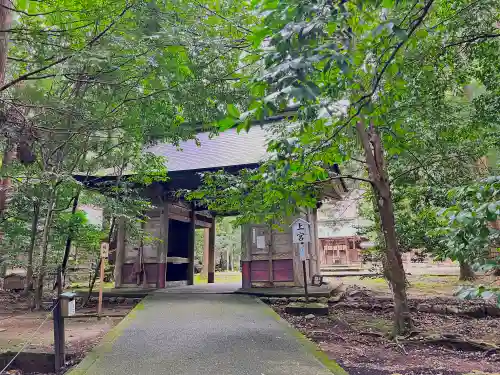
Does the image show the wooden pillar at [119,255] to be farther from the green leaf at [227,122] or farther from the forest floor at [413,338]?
the green leaf at [227,122]

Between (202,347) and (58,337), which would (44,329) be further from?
(202,347)

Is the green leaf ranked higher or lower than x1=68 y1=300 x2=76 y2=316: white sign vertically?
higher

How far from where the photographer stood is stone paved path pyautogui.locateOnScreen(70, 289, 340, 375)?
10.3ft

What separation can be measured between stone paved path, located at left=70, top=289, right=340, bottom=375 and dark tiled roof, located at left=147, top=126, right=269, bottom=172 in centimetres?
379

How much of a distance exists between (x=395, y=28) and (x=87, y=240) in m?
7.77

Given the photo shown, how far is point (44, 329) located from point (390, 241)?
5.78m

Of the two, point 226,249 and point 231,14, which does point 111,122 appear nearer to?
point 231,14

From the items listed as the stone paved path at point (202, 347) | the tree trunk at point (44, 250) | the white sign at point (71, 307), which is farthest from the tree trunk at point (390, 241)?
the tree trunk at point (44, 250)

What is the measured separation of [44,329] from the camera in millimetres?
5664

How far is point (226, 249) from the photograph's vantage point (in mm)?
24172

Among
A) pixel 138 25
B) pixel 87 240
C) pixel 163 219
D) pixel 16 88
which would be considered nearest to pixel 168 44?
pixel 138 25

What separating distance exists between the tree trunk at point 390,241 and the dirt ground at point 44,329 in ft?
13.9

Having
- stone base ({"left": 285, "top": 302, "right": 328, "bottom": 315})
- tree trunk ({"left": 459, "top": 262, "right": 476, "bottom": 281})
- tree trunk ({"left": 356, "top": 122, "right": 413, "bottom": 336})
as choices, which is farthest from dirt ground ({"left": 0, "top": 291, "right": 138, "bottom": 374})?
tree trunk ({"left": 459, "top": 262, "right": 476, "bottom": 281})

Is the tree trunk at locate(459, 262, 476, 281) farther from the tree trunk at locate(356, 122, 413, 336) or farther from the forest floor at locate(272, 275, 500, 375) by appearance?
the tree trunk at locate(356, 122, 413, 336)
